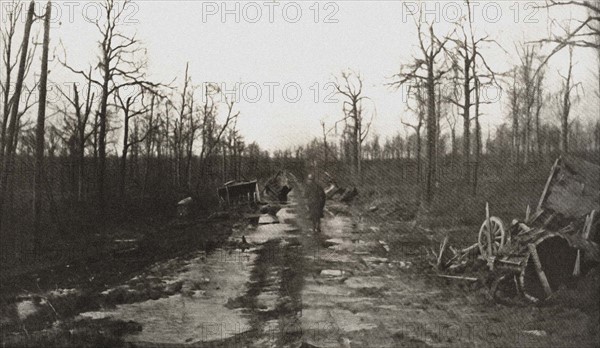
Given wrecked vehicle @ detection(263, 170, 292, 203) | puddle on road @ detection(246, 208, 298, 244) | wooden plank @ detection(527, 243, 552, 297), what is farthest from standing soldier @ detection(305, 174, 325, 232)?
wrecked vehicle @ detection(263, 170, 292, 203)

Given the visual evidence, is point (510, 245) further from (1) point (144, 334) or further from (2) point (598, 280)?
(1) point (144, 334)

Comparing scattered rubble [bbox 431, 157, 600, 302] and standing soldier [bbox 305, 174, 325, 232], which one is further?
standing soldier [bbox 305, 174, 325, 232]

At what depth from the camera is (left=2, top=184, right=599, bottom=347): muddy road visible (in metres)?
7.05

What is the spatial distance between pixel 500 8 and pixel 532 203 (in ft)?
35.1

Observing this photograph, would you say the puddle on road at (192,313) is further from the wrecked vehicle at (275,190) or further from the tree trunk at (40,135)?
the wrecked vehicle at (275,190)

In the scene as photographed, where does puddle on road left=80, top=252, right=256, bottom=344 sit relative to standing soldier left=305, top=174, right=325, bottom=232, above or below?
below

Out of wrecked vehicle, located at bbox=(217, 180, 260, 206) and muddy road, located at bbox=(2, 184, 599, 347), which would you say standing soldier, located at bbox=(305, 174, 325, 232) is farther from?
wrecked vehicle, located at bbox=(217, 180, 260, 206)

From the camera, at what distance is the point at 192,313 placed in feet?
27.3

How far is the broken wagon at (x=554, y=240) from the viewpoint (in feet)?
27.4

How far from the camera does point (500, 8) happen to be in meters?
12.2

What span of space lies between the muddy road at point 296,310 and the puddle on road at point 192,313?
2cm

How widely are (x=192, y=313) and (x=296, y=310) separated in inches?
71.0

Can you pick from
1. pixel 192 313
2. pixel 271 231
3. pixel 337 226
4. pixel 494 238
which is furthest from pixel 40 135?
pixel 494 238

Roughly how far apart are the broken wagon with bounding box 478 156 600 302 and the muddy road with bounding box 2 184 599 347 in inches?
15.2
